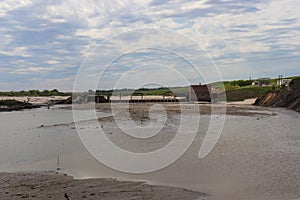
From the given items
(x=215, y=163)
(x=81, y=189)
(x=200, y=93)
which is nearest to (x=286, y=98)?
(x=200, y=93)

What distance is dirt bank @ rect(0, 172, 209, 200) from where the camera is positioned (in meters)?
12.1

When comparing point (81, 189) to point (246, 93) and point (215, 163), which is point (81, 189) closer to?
point (215, 163)

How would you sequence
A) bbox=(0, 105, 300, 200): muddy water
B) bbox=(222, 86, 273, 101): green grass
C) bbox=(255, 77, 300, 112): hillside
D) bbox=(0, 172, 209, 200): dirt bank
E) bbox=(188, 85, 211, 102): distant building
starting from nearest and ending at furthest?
bbox=(0, 172, 209, 200): dirt bank
bbox=(0, 105, 300, 200): muddy water
bbox=(255, 77, 300, 112): hillside
bbox=(222, 86, 273, 101): green grass
bbox=(188, 85, 211, 102): distant building

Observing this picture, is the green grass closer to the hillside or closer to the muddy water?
the hillside

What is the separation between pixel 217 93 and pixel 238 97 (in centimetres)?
989

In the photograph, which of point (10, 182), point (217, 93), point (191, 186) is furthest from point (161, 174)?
point (217, 93)

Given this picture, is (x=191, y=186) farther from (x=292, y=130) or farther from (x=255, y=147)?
(x=292, y=130)

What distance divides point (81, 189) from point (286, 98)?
225 feet

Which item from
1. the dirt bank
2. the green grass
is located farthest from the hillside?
the dirt bank

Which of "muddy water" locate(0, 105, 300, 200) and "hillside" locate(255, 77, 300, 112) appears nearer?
"muddy water" locate(0, 105, 300, 200)

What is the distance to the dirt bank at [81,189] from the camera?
39.6 ft

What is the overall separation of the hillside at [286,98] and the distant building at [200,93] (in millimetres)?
28082

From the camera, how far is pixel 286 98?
75000mm

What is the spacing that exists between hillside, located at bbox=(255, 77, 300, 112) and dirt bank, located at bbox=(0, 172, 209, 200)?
54.1 m
